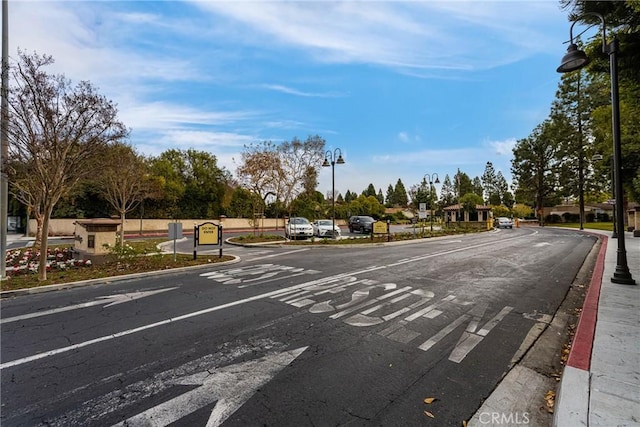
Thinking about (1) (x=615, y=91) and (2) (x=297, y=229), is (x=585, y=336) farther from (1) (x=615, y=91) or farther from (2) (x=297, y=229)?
(2) (x=297, y=229)

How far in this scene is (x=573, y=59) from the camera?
22.7 ft

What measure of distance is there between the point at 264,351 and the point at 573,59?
8826 millimetres

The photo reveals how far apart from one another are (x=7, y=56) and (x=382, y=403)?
39.5 feet

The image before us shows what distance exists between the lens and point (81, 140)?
816cm

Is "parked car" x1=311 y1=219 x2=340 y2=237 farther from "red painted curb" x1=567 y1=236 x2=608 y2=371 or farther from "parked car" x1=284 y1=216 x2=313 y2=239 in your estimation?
"red painted curb" x1=567 y1=236 x2=608 y2=371

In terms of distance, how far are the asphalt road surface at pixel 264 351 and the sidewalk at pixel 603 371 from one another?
1.99 ft

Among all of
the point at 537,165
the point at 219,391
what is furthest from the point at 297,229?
the point at 537,165

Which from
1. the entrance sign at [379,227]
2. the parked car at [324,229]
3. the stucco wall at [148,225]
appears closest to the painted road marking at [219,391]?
the entrance sign at [379,227]

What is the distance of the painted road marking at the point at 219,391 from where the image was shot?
102 inches

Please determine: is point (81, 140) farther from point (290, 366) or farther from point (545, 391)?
point (545, 391)

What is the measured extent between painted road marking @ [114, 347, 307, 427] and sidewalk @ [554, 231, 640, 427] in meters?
2.62

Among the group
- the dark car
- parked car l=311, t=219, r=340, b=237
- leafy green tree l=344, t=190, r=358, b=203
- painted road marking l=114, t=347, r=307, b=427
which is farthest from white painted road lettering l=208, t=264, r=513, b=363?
leafy green tree l=344, t=190, r=358, b=203

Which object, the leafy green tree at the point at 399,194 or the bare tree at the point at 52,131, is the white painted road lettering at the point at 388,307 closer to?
the bare tree at the point at 52,131

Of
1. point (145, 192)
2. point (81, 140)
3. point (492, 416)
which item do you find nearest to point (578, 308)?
point (492, 416)
